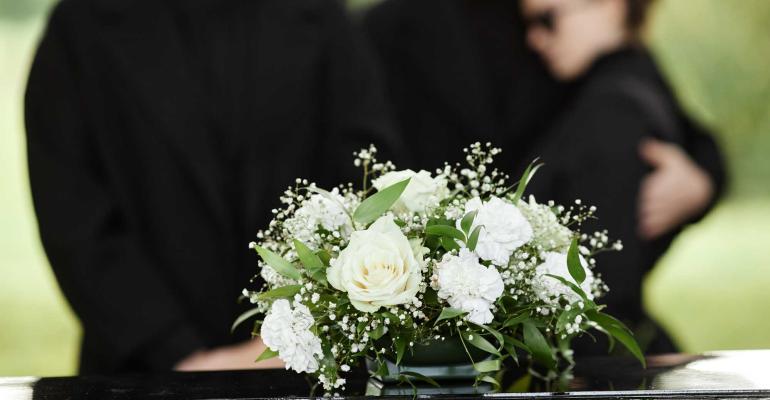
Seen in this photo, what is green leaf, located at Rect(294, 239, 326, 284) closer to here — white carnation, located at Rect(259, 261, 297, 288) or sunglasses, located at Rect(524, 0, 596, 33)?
white carnation, located at Rect(259, 261, 297, 288)

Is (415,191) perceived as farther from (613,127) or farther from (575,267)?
(613,127)

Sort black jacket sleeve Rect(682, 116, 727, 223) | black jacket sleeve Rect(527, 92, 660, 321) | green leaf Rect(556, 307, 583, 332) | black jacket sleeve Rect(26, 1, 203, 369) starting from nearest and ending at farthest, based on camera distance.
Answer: green leaf Rect(556, 307, 583, 332) < black jacket sleeve Rect(26, 1, 203, 369) < black jacket sleeve Rect(527, 92, 660, 321) < black jacket sleeve Rect(682, 116, 727, 223)

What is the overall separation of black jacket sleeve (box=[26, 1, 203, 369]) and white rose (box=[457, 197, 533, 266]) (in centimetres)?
187

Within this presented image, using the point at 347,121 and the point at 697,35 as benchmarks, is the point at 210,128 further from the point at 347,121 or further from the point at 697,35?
the point at 697,35

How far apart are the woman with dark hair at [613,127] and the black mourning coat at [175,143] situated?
664 mm

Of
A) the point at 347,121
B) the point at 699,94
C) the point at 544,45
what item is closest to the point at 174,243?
the point at 347,121

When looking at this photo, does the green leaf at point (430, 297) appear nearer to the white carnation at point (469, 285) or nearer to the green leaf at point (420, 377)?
the white carnation at point (469, 285)

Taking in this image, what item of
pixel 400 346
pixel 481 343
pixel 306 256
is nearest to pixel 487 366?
pixel 481 343

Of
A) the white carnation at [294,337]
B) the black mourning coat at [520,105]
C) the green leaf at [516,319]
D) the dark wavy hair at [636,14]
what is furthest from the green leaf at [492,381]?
the dark wavy hair at [636,14]

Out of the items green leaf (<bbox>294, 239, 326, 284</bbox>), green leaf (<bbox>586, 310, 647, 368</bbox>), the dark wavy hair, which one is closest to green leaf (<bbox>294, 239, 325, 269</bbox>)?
green leaf (<bbox>294, 239, 326, 284</bbox>)

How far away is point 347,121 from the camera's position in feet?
10.9

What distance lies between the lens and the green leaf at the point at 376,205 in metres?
1.61

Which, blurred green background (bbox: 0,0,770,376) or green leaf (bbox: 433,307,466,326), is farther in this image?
blurred green background (bbox: 0,0,770,376)

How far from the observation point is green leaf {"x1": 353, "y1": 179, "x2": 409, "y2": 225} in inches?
63.5
